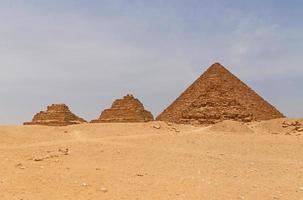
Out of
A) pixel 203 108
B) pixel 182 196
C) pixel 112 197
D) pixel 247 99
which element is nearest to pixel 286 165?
pixel 182 196

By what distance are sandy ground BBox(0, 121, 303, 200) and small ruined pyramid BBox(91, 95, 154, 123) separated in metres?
37.6

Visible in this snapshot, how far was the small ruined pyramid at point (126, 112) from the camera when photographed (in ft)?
197

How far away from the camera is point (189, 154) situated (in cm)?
1681

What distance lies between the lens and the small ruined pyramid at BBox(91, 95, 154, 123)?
6016 cm

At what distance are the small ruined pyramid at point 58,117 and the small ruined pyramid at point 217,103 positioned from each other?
14.8 m

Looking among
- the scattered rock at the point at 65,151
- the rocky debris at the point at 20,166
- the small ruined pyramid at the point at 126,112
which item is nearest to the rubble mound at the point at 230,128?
the scattered rock at the point at 65,151

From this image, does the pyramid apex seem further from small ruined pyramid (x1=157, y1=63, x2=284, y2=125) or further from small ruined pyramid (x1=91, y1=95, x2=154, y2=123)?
small ruined pyramid (x1=91, y1=95, x2=154, y2=123)

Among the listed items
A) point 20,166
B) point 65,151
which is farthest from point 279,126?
point 20,166

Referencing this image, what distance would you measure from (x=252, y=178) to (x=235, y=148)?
256 inches

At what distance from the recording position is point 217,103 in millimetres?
46969

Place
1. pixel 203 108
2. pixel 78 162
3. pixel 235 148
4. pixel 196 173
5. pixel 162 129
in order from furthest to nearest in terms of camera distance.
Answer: pixel 203 108 → pixel 162 129 → pixel 235 148 → pixel 78 162 → pixel 196 173

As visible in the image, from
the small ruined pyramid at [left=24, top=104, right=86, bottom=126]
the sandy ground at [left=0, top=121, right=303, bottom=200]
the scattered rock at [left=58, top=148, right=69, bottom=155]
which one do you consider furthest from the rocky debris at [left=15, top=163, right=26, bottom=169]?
the small ruined pyramid at [left=24, top=104, right=86, bottom=126]

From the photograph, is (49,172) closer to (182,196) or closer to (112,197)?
(112,197)

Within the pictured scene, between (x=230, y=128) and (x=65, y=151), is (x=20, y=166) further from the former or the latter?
(x=230, y=128)
